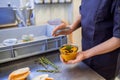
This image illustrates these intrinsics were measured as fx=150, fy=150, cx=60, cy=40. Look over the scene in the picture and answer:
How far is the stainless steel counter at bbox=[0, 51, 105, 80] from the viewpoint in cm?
85

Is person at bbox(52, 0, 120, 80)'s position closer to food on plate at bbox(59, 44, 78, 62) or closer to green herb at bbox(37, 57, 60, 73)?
food on plate at bbox(59, 44, 78, 62)

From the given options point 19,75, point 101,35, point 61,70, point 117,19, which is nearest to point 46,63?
point 61,70

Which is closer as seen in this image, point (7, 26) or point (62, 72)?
point (62, 72)

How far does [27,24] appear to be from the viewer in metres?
1.46

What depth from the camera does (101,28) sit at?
896 millimetres

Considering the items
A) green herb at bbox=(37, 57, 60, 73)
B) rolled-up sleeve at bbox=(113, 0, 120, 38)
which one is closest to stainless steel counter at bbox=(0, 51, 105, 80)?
green herb at bbox=(37, 57, 60, 73)

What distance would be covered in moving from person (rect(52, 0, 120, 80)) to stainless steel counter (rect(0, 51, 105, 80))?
3.2 inches

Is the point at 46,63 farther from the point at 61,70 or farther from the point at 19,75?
the point at 19,75

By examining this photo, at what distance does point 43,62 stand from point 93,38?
14.6 inches

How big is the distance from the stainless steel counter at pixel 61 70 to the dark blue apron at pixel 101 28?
0.10 metres

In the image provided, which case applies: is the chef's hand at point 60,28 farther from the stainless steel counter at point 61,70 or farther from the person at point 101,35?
the stainless steel counter at point 61,70

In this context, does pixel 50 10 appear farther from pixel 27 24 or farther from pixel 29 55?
pixel 29 55

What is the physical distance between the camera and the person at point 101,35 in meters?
0.80

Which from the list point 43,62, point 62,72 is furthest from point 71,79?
point 43,62
